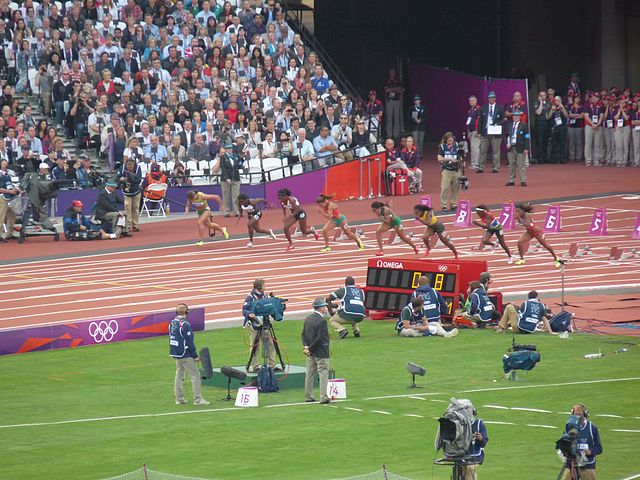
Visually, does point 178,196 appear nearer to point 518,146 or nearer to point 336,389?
point 518,146

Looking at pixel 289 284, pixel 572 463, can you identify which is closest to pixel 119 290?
pixel 289 284

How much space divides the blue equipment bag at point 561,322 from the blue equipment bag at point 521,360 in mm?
3475

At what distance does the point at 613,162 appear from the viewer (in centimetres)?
4747

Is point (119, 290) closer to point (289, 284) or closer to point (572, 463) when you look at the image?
point (289, 284)

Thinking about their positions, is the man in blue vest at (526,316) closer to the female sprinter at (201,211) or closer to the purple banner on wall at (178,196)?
the female sprinter at (201,211)

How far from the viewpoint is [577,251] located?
33219 mm

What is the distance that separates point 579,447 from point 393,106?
34.5 metres

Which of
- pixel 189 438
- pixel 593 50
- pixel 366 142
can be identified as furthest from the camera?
pixel 593 50

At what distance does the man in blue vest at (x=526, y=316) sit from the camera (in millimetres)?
25125

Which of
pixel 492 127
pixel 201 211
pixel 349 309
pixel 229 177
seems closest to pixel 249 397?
pixel 349 309

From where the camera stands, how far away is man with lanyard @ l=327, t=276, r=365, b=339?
25.0 meters

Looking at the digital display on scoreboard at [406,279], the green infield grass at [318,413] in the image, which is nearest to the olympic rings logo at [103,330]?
the green infield grass at [318,413]

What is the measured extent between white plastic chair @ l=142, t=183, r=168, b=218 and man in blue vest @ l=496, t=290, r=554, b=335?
1510cm

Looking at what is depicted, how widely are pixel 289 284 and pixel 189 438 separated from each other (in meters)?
11.8
